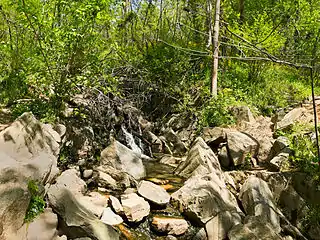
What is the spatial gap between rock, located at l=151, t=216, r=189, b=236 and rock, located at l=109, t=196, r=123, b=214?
55 centimetres

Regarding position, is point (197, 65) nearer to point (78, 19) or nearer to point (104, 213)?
point (78, 19)

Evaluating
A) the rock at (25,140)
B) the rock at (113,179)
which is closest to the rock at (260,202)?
the rock at (113,179)

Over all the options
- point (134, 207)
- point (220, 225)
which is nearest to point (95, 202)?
point (134, 207)

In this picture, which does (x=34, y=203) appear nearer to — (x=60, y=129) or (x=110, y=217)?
(x=110, y=217)

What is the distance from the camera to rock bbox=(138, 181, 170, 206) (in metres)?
5.36

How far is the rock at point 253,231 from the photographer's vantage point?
4620 millimetres

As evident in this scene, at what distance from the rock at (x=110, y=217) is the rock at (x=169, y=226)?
0.54m

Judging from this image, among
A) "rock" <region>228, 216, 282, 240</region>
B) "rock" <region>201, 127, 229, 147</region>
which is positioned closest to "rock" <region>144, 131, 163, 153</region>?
"rock" <region>201, 127, 229, 147</region>

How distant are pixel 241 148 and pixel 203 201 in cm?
310

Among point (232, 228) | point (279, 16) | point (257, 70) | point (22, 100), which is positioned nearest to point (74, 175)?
point (22, 100)

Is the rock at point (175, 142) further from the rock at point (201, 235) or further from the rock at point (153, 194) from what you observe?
the rock at point (201, 235)

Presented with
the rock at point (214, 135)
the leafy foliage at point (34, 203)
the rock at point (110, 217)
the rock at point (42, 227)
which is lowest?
the rock at point (110, 217)

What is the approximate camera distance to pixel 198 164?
7035 millimetres

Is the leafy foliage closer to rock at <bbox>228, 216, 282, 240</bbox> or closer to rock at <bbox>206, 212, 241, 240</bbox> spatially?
rock at <bbox>206, 212, 241, 240</bbox>
